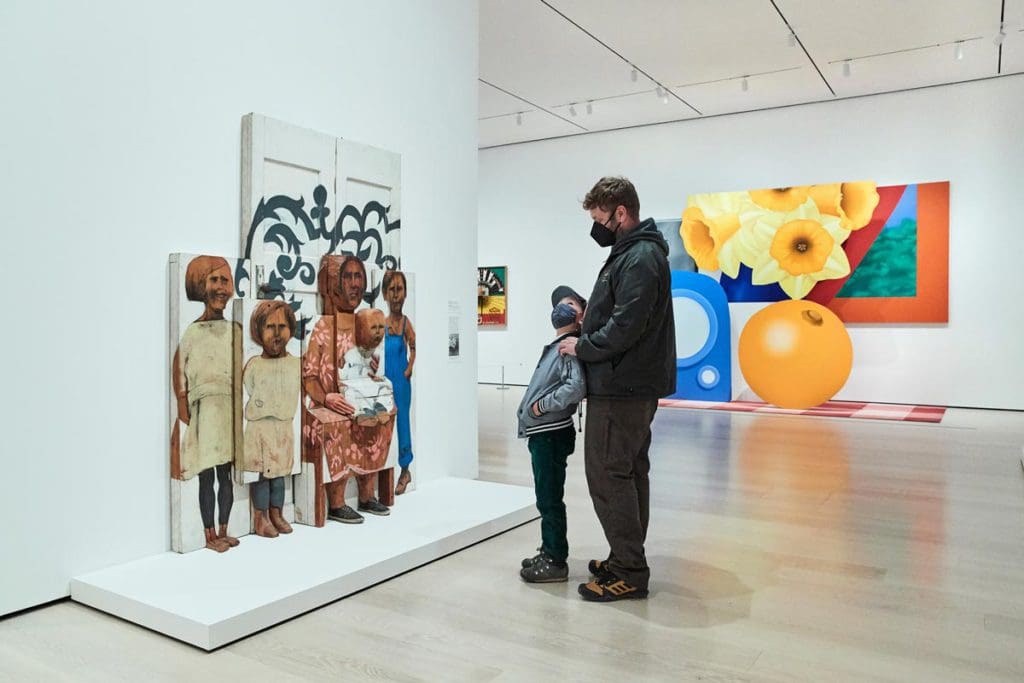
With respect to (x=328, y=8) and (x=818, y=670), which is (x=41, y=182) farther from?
(x=818, y=670)

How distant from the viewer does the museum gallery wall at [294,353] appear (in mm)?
3684

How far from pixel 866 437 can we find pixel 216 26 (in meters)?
6.40

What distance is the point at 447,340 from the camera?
5.36 meters

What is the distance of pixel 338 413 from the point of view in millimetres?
4195

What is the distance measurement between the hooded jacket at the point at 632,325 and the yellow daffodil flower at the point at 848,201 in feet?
24.9

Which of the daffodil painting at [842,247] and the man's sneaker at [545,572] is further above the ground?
the daffodil painting at [842,247]

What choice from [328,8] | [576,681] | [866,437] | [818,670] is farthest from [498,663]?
[866,437]

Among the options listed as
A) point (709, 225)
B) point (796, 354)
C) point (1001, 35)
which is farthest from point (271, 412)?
point (709, 225)

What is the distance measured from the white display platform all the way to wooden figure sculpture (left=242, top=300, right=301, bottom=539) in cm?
16

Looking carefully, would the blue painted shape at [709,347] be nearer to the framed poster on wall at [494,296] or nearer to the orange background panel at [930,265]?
the orange background panel at [930,265]

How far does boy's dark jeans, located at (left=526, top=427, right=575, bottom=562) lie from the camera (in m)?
3.47

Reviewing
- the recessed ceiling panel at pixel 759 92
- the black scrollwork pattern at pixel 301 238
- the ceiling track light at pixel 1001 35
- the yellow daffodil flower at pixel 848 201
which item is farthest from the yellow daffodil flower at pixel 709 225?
the black scrollwork pattern at pixel 301 238

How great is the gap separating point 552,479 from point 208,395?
1590mm

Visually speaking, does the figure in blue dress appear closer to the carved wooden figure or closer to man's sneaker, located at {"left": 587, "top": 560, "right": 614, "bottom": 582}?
the carved wooden figure
